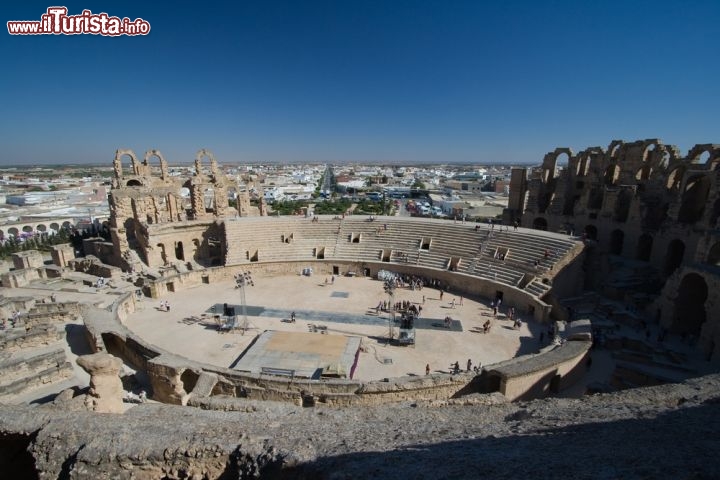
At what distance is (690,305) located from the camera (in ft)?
50.2

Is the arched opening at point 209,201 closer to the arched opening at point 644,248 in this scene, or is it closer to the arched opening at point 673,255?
the arched opening at point 644,248

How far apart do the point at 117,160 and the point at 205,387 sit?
24.2 m

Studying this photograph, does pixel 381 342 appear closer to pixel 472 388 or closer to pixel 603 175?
pixel 472 388

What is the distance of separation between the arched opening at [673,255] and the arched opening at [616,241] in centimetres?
301

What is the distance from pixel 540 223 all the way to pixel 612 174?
5759mm

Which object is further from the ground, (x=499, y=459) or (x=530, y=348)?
(x=499, y=459)

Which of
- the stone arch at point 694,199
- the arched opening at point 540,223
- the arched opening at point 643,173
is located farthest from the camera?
the arched opening at point 540,223

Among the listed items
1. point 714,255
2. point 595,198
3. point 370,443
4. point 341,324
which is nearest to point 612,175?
point 595,198

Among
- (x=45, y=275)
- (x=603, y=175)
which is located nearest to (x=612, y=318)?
(x=603, y=175)

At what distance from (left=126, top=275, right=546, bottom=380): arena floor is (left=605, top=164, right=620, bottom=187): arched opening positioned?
1435 cm

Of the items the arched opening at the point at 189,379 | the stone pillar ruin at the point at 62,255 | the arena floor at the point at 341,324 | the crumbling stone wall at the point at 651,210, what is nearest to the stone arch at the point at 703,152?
the crumbling stone wall at the point at 651,210

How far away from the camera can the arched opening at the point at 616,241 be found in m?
23.5

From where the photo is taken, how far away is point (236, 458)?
5.71 metres

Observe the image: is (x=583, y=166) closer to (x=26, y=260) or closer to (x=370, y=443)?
(x=370, y=443)
